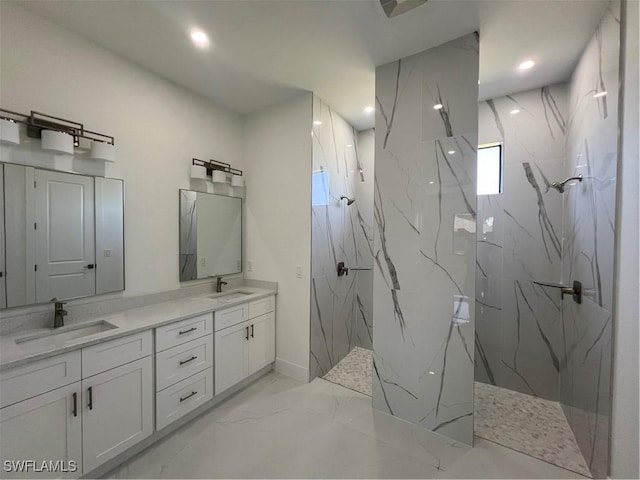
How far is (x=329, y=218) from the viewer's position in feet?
9.54

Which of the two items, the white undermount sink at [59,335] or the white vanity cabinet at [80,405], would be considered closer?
the white vanity cabinet at [80,405]

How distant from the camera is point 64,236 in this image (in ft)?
5.83

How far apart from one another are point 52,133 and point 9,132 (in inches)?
7.1

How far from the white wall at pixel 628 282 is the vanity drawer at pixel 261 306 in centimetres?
255

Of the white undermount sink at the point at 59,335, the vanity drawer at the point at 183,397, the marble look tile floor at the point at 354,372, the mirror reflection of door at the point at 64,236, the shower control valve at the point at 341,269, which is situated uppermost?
the mirror reflection of door at the point at 64,236

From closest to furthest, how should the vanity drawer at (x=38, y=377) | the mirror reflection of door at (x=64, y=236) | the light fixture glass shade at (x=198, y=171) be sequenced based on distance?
the vanity drawer at (x=38, y=377) → the mirror reflection of door at (x=64, y=236) → the light fixture glass shade at (x=198, y=171)

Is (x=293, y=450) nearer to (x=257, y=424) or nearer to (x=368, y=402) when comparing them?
(x=257, y=424)

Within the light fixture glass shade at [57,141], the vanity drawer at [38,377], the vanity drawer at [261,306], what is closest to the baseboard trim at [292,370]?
the vanity drawer at [261,306]

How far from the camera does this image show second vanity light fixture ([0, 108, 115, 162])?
1.50 m

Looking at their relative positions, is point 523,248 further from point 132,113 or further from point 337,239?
point 132,113

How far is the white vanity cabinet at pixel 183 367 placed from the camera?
6.02ft

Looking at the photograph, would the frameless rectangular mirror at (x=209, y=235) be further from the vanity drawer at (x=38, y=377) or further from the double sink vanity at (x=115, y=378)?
the vanity drawer at (x=38, y=377)

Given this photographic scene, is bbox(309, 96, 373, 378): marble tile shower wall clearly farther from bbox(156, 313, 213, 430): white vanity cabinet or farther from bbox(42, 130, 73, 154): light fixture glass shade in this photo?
bbox(42, 130, 73, 154): light fixture glass shade

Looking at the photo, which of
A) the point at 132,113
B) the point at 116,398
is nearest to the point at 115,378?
the point at 116,398
